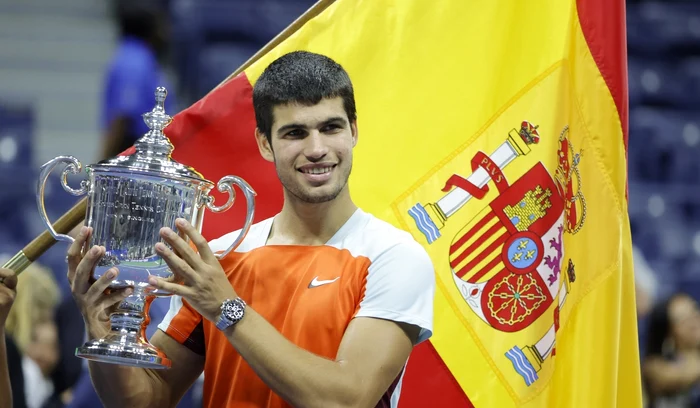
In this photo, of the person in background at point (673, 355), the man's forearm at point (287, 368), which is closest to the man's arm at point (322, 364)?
the man's forearm at point (287, 368)

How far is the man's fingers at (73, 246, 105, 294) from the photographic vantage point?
2.18m

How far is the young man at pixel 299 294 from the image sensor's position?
218cm

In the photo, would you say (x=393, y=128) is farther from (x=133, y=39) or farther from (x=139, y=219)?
(x=133, y=39)

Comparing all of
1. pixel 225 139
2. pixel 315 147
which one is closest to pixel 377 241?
pixel 315 147

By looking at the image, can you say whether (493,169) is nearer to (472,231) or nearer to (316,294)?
(472,231)

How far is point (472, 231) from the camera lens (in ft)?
9.48

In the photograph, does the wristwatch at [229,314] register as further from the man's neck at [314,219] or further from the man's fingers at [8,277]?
the man's fingers at [8,277]

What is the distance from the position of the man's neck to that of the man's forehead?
18 centimetres

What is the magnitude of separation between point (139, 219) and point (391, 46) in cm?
100

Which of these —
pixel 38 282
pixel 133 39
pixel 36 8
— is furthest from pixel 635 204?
pixel 36 8

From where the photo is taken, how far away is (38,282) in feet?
15.6

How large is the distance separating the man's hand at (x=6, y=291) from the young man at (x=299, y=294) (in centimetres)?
30

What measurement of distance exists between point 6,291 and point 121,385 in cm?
39

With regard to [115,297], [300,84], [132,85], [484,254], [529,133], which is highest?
[132,85]
